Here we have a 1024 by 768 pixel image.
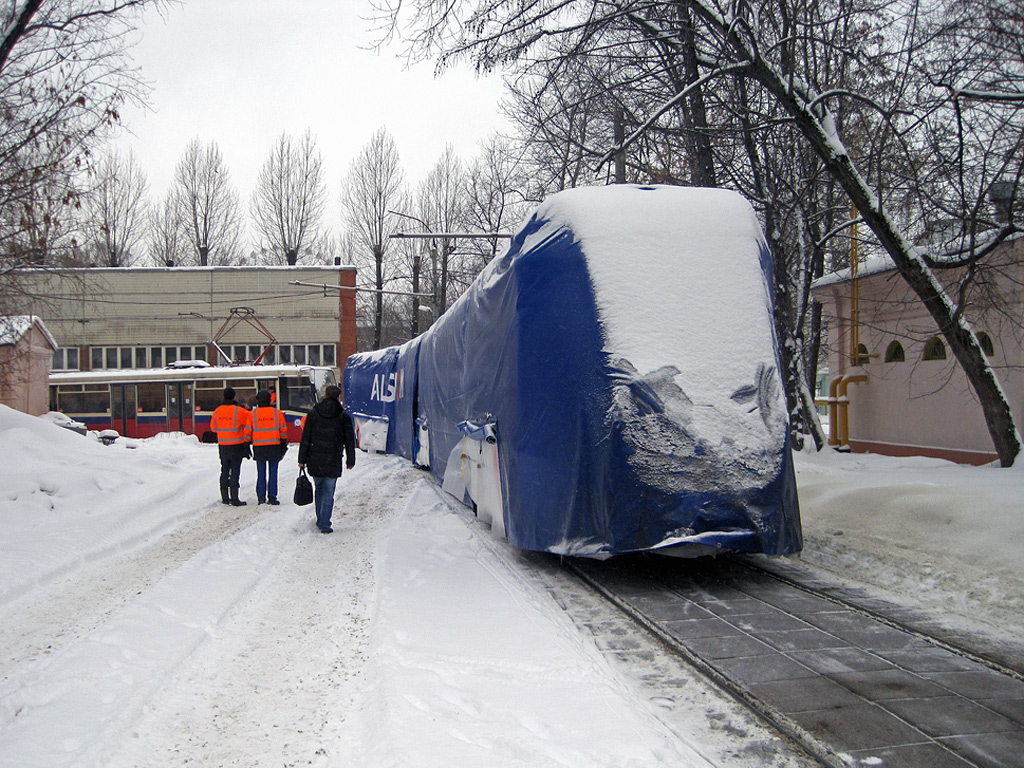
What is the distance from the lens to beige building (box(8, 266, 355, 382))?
42.1 meters

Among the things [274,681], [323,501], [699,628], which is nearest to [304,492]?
[323,501]

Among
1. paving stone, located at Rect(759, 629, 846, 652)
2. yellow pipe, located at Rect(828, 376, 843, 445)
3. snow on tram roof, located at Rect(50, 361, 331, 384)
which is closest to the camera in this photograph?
paving stone, located at Rect(759, 629, 846, 652)

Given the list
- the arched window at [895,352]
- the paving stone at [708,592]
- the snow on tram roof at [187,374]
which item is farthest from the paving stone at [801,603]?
the snow on tram roof at [187,374]

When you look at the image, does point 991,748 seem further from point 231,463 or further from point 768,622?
point 231,463

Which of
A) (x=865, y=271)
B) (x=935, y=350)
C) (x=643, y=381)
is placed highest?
(x=865, y=271)

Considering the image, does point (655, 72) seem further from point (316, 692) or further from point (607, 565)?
point (316, 692)

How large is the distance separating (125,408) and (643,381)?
84.3 feet

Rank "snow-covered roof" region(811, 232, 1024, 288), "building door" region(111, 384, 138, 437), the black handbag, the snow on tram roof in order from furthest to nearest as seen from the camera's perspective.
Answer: "building door" region(111, 384, 138, 437)
the snow on tram roof
"snow-covered roof" region(811, 232, 1024, 288)
the black handbag

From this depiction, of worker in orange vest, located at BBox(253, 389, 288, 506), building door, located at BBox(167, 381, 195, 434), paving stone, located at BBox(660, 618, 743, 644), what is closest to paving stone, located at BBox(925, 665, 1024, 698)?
paving stone, located at BBox(660, 618, 743, 644)

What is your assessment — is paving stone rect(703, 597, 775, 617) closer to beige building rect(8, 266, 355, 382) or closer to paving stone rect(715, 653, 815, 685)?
paving stone rect(715, 653, 815, 685)

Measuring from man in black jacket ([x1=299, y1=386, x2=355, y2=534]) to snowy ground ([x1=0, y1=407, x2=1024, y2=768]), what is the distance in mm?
369

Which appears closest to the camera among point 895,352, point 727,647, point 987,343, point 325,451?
point 727,647

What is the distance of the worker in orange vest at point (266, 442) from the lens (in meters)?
11.7

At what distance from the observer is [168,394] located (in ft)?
90.0
